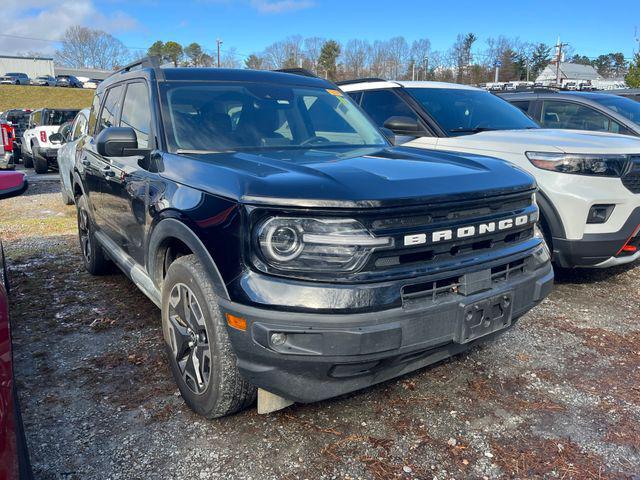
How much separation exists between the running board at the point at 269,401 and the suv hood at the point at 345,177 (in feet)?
3.10

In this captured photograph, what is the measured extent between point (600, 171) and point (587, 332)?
4.51 feet

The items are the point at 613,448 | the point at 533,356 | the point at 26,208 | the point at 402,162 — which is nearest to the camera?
the point at 613,448

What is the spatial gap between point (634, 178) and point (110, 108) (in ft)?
15.2

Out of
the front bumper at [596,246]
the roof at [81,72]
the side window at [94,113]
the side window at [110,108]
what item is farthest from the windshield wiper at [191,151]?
the roof at [81,72]

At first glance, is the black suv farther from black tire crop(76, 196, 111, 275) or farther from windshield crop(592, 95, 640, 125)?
Result: windshield crop(592, 95, 640, 125)

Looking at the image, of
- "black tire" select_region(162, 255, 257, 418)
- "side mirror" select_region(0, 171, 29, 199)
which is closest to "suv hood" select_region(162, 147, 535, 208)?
"black tire" select_region(162, 255, 257, 418)

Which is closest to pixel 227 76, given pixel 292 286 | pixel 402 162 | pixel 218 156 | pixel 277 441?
pixel 218 156

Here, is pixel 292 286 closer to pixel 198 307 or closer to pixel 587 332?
pixel 198 307

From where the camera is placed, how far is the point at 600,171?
4.26 meters

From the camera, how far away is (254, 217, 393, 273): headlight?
7.01ft

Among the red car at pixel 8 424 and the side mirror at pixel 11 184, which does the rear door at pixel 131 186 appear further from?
the red car at pixel 8 424

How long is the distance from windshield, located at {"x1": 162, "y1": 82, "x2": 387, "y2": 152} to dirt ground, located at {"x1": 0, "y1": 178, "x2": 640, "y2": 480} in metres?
1.55

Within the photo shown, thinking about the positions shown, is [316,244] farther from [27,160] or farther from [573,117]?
[27,160]

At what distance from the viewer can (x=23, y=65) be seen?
76.4 m
